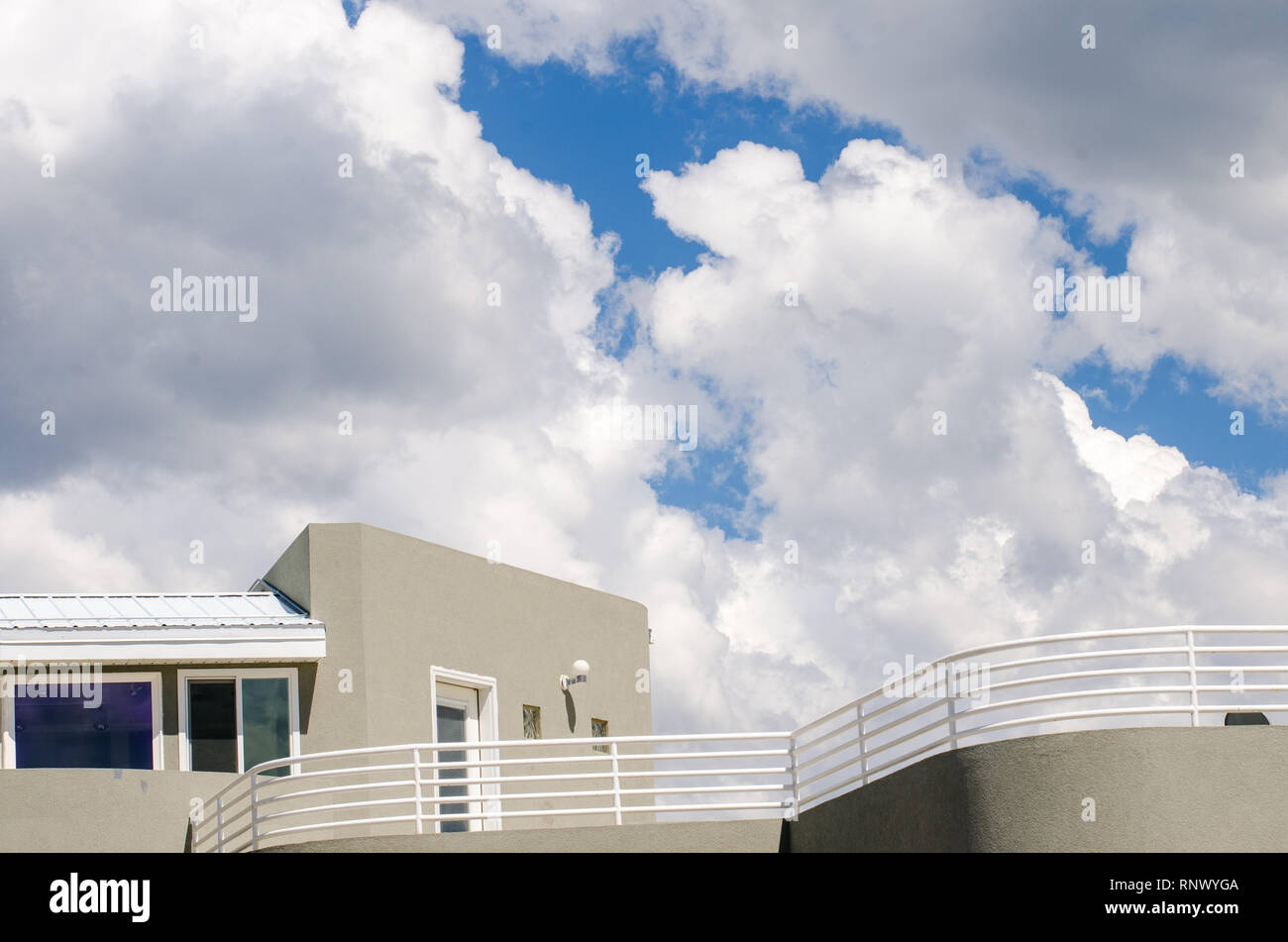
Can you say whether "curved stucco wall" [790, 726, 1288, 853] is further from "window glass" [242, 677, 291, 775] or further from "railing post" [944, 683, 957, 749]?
"window glass" [242, 677, 291, 775]

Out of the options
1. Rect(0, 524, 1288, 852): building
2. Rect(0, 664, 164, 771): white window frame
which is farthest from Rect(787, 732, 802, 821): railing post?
Rect(0, 664, 164, 771): white window frame

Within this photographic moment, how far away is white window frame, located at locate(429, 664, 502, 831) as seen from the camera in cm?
2012

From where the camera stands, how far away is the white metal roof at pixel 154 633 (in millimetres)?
19422

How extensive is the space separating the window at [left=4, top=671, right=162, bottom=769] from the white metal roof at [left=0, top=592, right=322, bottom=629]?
69 cm

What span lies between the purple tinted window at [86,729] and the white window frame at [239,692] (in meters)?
0.40

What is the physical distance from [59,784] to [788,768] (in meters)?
8.27

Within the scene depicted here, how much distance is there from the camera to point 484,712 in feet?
69.7

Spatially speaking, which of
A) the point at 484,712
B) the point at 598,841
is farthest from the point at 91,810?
the point at 598,841

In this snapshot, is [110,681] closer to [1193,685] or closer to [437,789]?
[437,789]

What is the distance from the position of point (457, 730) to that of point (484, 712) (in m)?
0.42

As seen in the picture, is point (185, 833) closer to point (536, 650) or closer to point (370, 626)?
point (370, 626)

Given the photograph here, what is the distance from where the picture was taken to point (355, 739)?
19.7m

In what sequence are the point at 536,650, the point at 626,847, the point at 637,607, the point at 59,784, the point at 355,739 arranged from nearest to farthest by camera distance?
the point at 626,847 < the point at 59,784 < the point at 355,739 < the point at 536,650 < the point at 637,607
